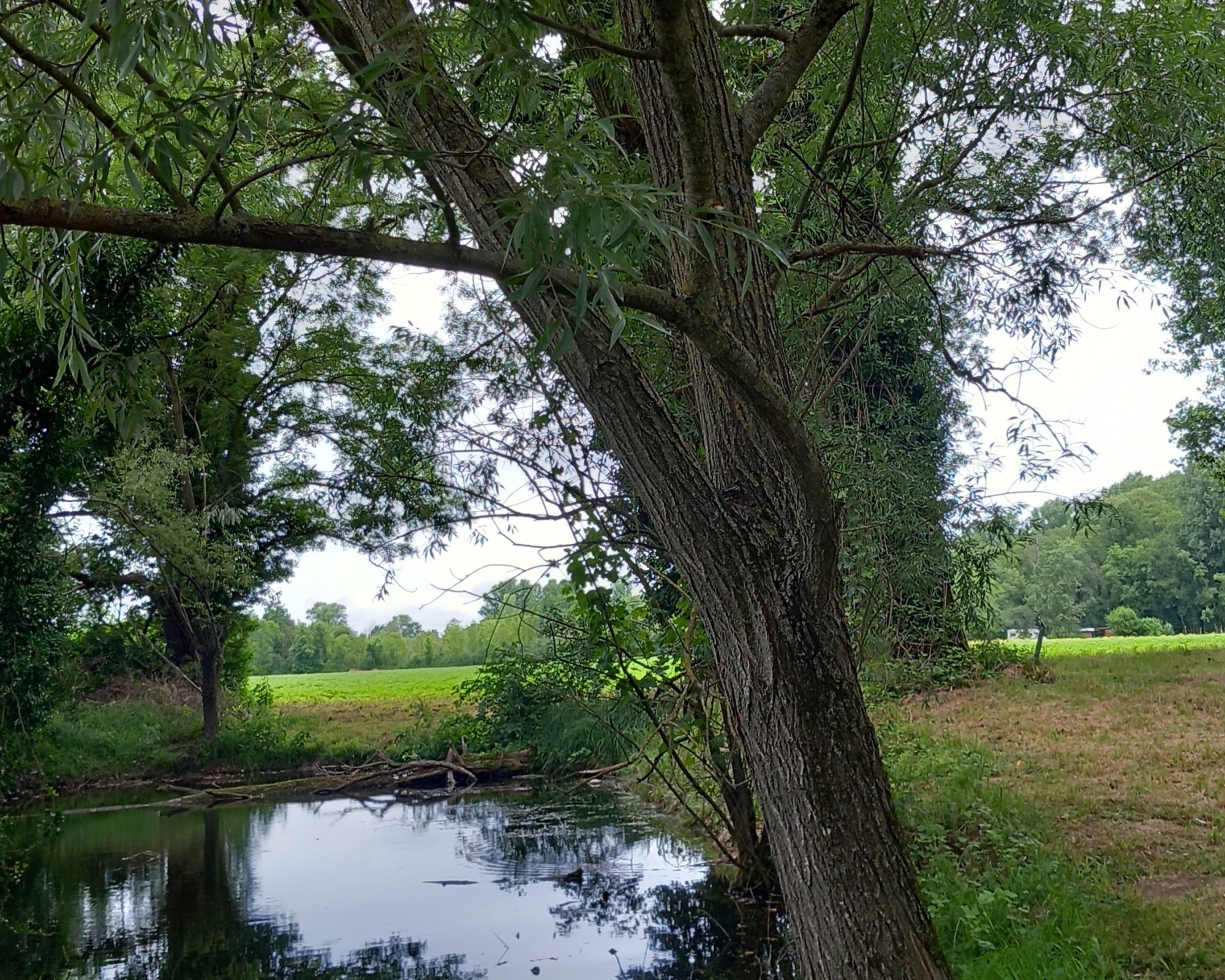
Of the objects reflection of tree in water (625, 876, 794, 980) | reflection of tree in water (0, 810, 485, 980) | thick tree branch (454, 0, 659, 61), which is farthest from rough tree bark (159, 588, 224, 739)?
thick tree branch (454, 0, 659, 61)

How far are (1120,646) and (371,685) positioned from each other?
40.6ft

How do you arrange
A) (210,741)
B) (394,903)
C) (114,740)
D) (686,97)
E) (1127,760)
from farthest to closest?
(210,741) → (114,740) → (1127,760) → (394,903) → (686,97)

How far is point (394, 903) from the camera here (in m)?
5.55

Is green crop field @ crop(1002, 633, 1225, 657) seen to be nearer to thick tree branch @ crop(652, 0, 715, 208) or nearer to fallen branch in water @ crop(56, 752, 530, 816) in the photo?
fallen branch in water @ crop(56, 752, 530, 816)

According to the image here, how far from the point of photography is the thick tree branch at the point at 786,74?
2.16 metres

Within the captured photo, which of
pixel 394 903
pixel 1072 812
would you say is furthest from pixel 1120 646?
pixel 394 903

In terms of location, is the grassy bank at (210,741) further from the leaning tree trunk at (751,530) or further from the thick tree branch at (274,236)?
the thick tree branch at (274,236)

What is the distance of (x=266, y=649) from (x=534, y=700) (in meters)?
9.95

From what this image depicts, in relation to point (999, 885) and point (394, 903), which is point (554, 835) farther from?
point (999, 885)

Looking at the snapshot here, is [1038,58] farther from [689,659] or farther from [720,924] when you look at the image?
[720,924]

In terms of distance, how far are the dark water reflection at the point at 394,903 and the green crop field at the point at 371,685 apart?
197 inches

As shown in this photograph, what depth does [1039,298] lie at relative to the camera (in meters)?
3.68

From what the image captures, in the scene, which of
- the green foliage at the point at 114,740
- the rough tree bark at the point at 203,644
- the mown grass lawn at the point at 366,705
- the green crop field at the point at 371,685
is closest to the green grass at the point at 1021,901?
the mown grass lawn at the point at 366,705

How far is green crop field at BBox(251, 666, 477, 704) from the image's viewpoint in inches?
573
